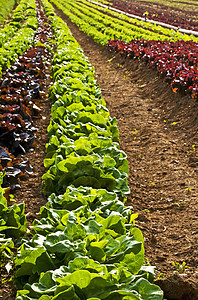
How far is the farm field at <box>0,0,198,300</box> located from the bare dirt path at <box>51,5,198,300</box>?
0.7 inches

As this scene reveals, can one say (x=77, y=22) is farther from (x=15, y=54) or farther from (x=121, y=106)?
(x=121, y=106)

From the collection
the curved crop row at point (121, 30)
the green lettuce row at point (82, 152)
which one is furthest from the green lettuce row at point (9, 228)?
the curved crop row at point (121, 30)

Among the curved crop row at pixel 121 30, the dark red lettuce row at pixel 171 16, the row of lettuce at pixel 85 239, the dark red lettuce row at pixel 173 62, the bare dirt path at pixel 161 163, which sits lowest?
the bare dirt path at pixel 161 163

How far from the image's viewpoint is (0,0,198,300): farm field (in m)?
2.71

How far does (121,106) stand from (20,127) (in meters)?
3.58

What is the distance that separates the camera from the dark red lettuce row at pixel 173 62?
8.69m

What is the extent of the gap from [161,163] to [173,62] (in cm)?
487

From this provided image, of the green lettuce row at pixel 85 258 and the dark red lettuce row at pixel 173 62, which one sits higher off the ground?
the dark red lettuce row at pixel 173 62

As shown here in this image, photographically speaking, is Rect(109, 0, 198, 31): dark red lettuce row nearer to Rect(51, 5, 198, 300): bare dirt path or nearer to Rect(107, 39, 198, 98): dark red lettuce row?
Rect(107, 39, 198, 98): dark red lettuce row

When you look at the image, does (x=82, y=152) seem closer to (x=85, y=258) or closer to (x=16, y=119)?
(x=85, y=258)

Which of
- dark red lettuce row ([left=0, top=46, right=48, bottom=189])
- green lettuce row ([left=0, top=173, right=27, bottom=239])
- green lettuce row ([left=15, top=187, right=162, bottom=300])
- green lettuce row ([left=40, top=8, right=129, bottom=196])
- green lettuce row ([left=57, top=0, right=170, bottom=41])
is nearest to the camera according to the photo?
green lettuce row ([left=15, top=187, right=162, bottom=300])

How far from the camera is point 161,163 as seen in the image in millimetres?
6344

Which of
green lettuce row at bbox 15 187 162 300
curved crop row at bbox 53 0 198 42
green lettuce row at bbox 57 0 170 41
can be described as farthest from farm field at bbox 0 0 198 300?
green lettuce row at bbox 57 0 170 41

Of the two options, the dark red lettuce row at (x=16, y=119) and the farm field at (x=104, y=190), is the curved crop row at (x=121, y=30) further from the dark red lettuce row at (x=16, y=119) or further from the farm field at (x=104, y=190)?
the dark red lettuce row at (x=16, y=119)
